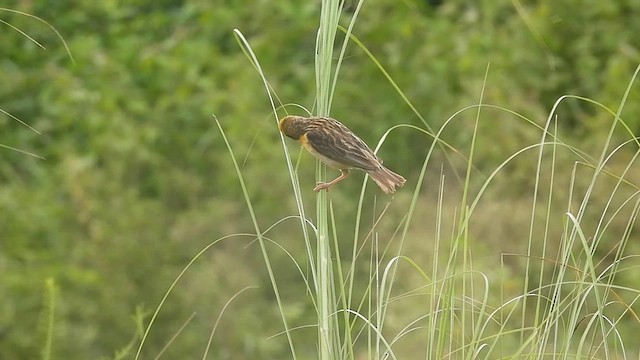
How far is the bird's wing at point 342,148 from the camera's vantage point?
249cm

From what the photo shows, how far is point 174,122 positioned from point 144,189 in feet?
2.21

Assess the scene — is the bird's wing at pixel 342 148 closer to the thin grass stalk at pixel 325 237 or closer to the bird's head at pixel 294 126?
the bird's head at pixel 294 126

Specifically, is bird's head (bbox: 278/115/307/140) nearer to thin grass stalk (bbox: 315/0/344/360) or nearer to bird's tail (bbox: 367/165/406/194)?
bird's tail (bbox: 367/165/406/194)

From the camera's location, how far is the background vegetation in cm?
460

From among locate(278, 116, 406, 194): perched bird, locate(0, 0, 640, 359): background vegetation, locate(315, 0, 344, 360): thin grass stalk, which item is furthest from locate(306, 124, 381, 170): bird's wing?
locate(0, 0, 640, 359): background vegetation

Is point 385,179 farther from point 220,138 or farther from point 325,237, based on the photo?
point 220,138

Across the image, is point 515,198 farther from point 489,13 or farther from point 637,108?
point 489,13

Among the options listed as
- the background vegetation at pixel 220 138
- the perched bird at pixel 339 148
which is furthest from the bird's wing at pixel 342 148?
the background vegetation at pixel 220 138

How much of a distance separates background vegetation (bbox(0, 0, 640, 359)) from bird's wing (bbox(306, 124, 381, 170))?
1.40 m

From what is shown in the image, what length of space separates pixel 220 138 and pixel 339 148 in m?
3.14

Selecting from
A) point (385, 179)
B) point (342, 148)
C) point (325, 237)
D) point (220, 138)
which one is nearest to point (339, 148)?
point (342, 148)

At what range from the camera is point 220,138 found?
5.61m

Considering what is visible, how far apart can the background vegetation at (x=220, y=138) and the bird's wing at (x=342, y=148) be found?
1398 millimetres

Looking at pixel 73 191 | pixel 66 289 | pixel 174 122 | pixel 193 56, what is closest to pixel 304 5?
pixel 193 56
